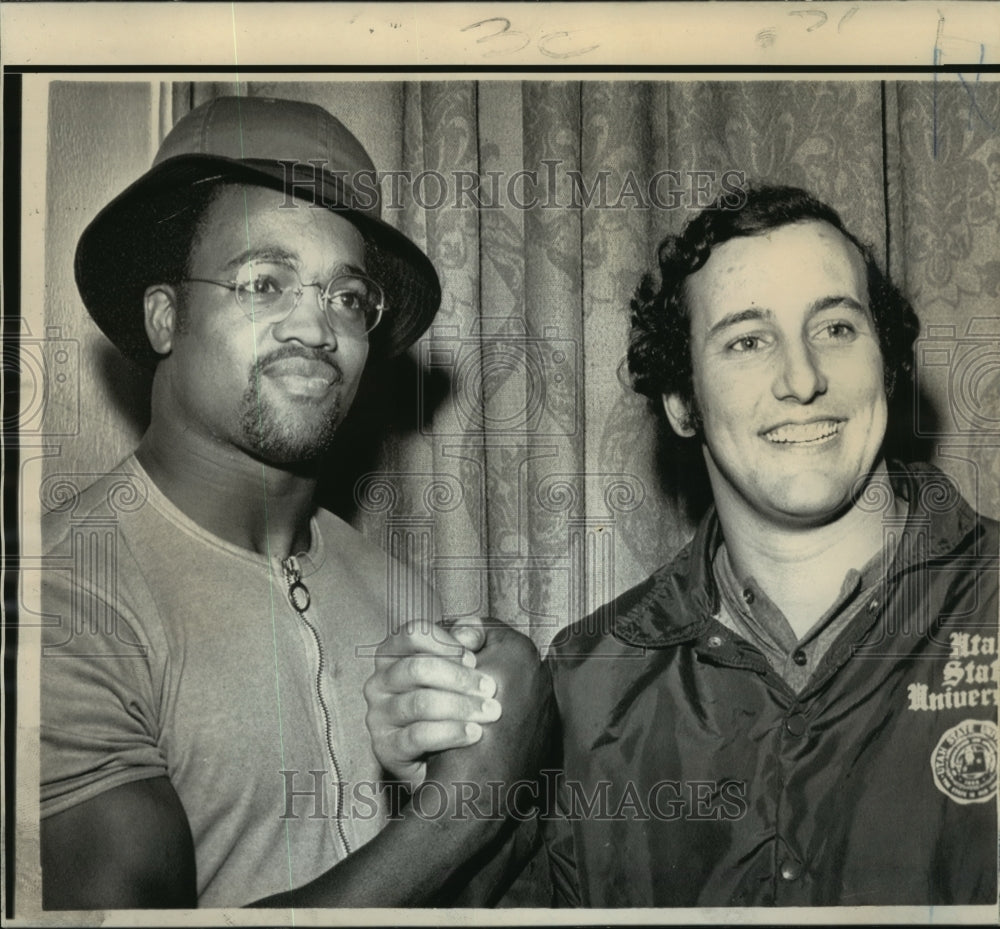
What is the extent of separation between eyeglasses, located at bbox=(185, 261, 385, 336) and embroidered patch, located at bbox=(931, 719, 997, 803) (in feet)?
3.55

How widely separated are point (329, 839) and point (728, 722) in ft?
2.02

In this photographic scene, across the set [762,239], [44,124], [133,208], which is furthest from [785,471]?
[44,124]

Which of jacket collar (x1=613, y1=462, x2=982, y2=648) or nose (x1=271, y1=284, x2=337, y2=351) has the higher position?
nose (x1=271, y1=284, x2=337, y2=351)

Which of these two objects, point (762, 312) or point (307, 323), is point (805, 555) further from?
point (307, 323)

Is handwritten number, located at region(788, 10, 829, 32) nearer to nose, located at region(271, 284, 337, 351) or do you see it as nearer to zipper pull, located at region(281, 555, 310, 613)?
nose, located at region(271, 284, 337, 351)

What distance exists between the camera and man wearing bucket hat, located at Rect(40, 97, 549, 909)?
1814 millimetres

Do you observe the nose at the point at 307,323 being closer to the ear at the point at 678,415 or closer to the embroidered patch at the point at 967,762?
the ear at the point at 678,415

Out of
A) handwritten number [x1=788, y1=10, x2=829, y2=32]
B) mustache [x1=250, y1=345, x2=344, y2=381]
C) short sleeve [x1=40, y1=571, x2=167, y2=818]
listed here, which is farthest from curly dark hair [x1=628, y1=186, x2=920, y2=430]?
short sleeve [x1=40, y1=571, x2=167, y2=818]

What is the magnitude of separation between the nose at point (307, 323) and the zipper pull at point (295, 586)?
32cm

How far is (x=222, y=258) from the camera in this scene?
1825mm

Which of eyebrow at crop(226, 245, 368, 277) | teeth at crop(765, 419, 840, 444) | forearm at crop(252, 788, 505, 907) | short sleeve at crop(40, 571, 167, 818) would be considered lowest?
forearm at crop(252, 788, 505, 907)

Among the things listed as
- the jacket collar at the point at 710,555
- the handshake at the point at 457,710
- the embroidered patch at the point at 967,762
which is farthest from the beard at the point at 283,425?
the embroidered patch at the point at 967,762

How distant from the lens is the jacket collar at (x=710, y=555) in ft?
6.15

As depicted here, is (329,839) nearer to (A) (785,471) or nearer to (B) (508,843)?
(B) (508,843)
